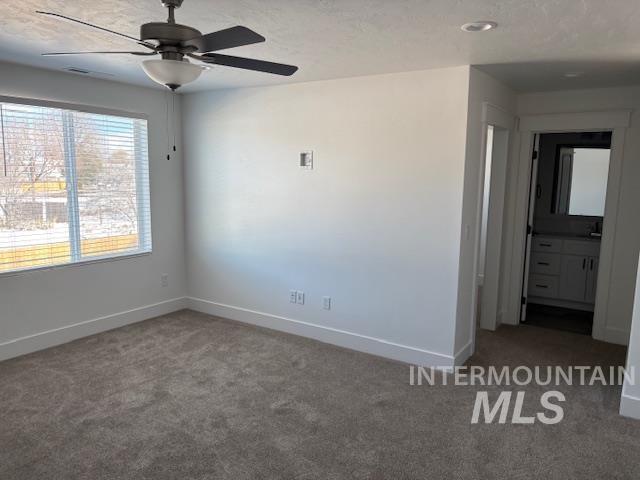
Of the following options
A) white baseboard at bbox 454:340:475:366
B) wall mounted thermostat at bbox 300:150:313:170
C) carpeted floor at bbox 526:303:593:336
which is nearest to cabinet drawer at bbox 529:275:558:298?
carpeted floor at bbox 526:303:593:336

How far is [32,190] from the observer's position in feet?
13.2

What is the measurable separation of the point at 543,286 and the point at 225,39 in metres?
5.17

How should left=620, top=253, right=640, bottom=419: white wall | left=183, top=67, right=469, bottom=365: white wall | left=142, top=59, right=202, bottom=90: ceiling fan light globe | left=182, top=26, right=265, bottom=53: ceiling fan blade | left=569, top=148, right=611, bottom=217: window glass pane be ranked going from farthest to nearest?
left=569, top=148, right=611, bottom=217: window glass pane < left=183, top=67, right=469, bottom=365: white wall < left=620, top=253, right=640, bottom=419: white wall < left=142, top=59, right=202, bottom=90: ceiling fan light globe < left=182, top=26, right=265, bottom=53: ceiling fan blade

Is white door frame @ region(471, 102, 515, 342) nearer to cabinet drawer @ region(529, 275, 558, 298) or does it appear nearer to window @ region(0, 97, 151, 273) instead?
cabinet drawer @ region(529, 275, 558, 298)

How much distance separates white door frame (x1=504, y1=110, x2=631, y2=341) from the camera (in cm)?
434

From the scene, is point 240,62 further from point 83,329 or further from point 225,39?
point 83,329

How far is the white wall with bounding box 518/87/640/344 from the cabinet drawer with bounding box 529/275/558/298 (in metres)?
1.16

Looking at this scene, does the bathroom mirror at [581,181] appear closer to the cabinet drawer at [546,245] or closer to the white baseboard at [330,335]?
the cabinet drawer at [546,245]

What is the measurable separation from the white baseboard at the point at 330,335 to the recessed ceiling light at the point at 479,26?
8.09 ft

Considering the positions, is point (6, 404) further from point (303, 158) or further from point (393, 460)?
point (303, 158)

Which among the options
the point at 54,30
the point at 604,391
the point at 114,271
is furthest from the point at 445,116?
the point at 114,271

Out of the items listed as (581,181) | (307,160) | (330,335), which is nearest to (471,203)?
(307,160)

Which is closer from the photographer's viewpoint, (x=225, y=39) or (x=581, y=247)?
(x=225, y=39)

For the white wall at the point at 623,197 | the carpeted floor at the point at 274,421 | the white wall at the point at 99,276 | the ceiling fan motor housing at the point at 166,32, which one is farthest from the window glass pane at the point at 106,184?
the white wall at the point at 623,197
